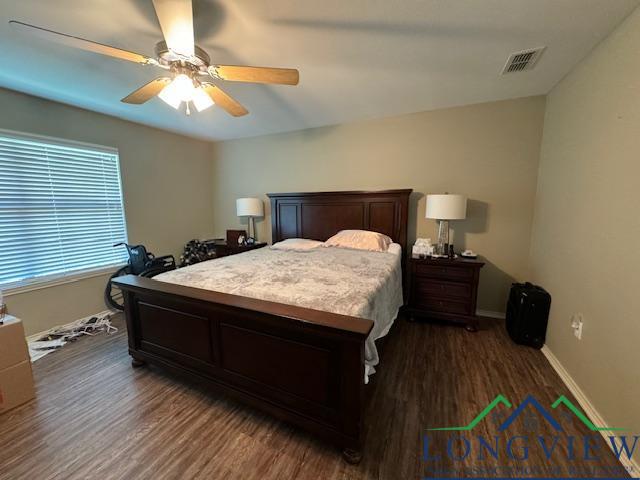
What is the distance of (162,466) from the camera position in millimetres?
1374

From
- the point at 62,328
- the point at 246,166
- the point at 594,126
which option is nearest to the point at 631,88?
the point at 594,126

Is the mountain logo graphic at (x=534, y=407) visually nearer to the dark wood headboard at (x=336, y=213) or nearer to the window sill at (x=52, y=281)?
the dark wood headboard at (x=336, y=213)

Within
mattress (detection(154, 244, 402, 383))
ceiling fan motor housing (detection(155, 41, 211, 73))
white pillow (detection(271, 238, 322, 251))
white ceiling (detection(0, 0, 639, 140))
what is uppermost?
white ceiling (detection(0, 0, 639, 140))

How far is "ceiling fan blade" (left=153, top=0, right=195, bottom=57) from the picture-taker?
1212 millimetres

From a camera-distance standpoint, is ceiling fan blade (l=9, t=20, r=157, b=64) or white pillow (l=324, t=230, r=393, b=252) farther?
white pillow (l=324, t=230, r=393, b=252)

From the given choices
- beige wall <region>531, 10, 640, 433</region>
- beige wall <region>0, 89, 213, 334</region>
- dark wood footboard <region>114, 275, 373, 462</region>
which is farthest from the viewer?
beige wall <region>0, 89, 213, 334</region>

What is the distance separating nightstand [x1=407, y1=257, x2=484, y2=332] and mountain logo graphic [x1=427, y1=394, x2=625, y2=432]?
3.27 feet

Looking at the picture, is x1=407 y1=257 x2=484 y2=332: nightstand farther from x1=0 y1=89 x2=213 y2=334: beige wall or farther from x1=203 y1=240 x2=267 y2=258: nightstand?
x1=0 y1=89 x2=213 y2=334: beige wall

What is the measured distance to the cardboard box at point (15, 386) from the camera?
1732 mm

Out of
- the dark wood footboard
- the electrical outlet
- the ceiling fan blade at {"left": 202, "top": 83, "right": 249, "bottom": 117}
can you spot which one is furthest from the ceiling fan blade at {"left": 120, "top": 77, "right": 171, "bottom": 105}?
the electrical outlet

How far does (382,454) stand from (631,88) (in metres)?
2.58

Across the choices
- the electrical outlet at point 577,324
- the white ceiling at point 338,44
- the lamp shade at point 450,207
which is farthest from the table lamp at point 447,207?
the electrical outlet at point 577,324

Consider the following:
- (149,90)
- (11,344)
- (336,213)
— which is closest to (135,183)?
(149,90)

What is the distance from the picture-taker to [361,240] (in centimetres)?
319
